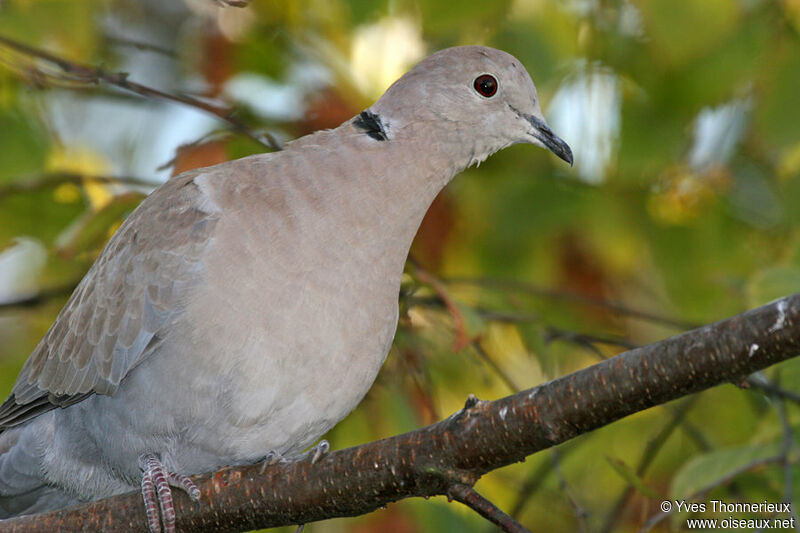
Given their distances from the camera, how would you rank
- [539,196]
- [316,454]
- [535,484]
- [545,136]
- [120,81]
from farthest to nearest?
[539,196]
[535,484]
[545,136]
[120,81]
[316,454]

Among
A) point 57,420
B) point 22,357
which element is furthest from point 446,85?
point 22,357

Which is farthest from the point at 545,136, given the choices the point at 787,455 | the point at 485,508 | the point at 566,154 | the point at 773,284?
the point at 485,508

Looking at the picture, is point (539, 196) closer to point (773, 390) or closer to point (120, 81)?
point (773, 390)

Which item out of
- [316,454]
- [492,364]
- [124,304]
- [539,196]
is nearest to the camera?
[316,454]

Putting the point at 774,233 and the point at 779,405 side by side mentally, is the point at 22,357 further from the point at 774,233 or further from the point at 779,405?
the point at 774,233

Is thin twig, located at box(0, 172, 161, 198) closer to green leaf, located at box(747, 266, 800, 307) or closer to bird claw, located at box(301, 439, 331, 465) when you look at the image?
bird claw, located at box(301, 439, 331, 465)

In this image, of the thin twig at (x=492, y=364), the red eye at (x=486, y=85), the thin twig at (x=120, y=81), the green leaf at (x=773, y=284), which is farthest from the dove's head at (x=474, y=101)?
the thin twig at (x=492, y=364)

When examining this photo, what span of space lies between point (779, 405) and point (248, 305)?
164 cm

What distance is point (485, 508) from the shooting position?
189 cm

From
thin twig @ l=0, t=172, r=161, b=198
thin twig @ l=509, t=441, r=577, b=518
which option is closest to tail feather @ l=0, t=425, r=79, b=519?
thin twig @ l=0, t=172, r=161, b=198

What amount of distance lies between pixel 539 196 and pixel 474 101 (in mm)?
1208

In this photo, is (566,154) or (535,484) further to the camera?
(535,484)

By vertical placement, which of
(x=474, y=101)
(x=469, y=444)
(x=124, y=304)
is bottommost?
(x=469, y=444)

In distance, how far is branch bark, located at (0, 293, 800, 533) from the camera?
1.67 meters
